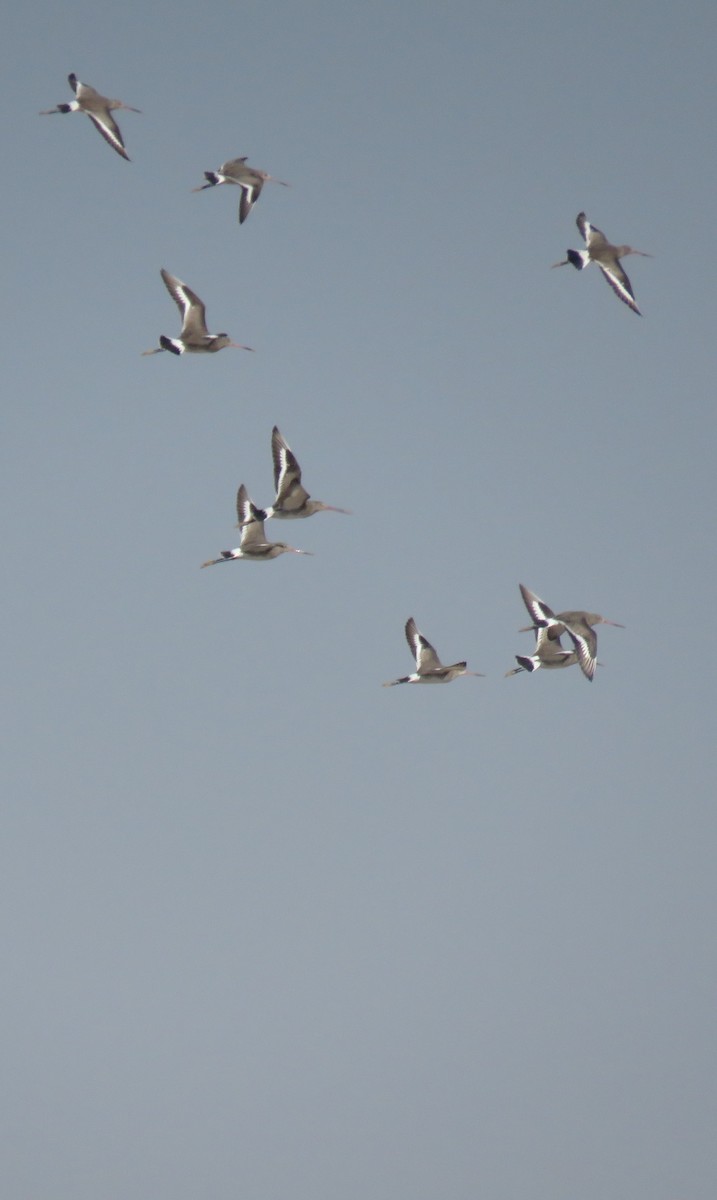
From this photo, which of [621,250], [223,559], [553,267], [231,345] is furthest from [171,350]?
[621,250]

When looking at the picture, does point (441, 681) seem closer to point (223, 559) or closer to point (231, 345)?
point (223, 559)

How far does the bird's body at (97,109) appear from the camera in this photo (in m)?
29.0

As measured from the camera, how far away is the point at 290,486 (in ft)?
90.2

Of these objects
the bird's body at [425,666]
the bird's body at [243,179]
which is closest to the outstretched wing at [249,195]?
the bird's body at [243,179]

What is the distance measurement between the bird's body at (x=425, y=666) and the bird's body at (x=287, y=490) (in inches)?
131

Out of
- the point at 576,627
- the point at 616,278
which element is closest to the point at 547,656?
the point at 576,627

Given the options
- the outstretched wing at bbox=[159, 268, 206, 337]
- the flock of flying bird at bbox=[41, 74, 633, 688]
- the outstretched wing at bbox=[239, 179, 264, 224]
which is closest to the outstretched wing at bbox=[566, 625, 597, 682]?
the flock of flying bird at bbox=[41, 74, 633, 688]

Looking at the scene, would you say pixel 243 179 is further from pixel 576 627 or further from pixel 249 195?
pixel 576 627

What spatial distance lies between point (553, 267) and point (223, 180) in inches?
260

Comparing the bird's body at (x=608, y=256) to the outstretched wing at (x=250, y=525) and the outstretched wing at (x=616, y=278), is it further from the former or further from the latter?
the outstretched wing at (x=250, y=525)

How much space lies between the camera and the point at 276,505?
28.1 metres

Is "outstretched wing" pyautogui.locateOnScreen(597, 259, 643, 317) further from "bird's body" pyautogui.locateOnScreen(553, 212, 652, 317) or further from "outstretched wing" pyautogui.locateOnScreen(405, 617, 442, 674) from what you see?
"outstretched wing" pyautogui.locateOnScreen(405, 617, 442, 674)

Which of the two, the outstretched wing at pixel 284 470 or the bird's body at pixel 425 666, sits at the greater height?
the outstretched wing at pixel 284 470

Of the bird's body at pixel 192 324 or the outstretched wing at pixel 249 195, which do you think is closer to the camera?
the bird's body at pixel 192 324
